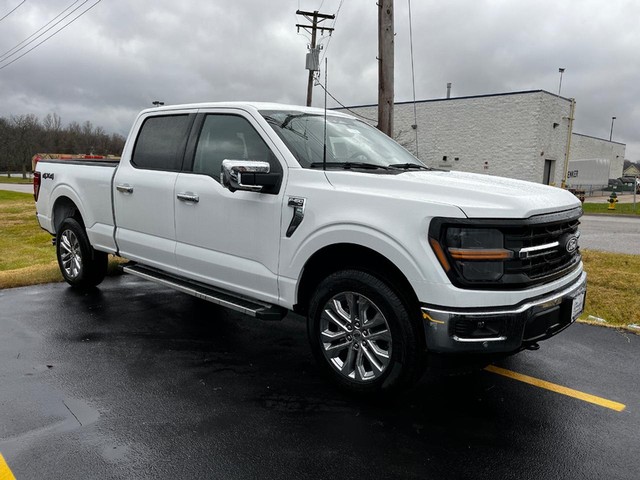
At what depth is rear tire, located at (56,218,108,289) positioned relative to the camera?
19.7ft

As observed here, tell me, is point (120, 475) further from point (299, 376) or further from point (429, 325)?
point (429, 325)

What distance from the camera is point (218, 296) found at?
4.23m

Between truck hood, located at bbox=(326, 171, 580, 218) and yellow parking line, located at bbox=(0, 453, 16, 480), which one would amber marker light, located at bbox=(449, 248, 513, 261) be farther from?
yellow parking line, located at bbox=(0, 453, 16, 480)

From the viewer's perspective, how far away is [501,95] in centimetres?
3098

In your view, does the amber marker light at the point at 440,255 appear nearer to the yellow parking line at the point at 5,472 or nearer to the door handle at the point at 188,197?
the door handle at the point at 188,197

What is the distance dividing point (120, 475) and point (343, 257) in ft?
6.11

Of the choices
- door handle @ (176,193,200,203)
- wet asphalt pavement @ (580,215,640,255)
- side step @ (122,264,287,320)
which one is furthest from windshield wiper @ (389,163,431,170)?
wet asphalt pavement @ (580,215,640,255)

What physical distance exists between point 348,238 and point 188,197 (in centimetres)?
170

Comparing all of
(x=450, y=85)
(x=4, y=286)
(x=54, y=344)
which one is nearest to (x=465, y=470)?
(x=54, y=344)

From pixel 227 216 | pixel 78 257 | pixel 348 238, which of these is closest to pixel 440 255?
pixel 348 238

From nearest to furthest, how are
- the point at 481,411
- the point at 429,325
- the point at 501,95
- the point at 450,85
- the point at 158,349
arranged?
the point at 429,325, the point at 481,411, the point at 158,349, the point at 501,95, the point at 450,85

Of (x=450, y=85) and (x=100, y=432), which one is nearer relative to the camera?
(x=100, y=432)

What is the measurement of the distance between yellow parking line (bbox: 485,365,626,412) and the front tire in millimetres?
1209

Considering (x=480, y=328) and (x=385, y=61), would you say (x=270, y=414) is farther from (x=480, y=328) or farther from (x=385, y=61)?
(x=385, y=61)
